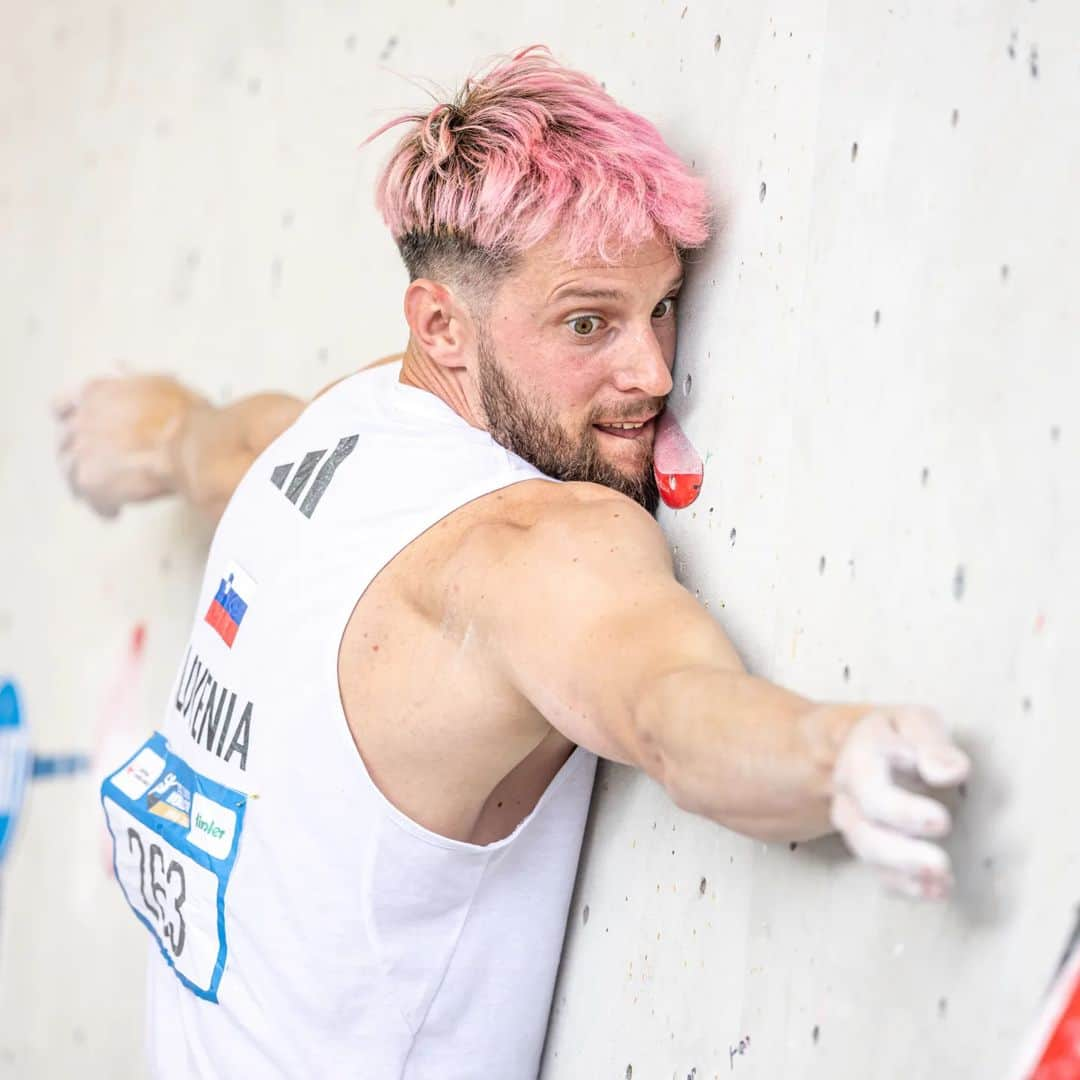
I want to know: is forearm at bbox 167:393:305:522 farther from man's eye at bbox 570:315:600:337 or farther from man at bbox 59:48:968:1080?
man's eye at bbox 570:315:600:337

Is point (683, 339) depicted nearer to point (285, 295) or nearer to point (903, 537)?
point (903, 537)

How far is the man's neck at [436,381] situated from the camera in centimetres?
114

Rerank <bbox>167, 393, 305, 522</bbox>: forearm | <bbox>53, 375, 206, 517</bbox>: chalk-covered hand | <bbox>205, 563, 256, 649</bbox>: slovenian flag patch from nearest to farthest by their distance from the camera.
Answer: <bbox>205, 563, 256, 649</bbox>: slovenian flag patch, <bbox>167, 393, 305, 522</bbox>: forearm, <bbox>53, 375, 206, 517</bbox>: chalk-covered hand

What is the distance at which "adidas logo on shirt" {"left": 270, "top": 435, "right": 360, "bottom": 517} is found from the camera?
115 centimetres

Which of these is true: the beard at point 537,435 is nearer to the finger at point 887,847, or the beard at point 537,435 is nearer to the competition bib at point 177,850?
the competition bib at point 177,850

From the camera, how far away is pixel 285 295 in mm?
1748

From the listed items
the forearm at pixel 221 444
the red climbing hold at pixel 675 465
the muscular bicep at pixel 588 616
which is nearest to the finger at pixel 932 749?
the muscular bicep at pixel 588 616

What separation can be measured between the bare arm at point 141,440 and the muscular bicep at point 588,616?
777mm

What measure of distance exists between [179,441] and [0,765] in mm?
579

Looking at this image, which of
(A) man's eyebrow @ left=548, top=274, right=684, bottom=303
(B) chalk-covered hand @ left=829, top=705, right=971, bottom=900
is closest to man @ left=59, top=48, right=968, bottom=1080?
(A) man's eyebrow @ left=548, top=274, right=684, bottom=303

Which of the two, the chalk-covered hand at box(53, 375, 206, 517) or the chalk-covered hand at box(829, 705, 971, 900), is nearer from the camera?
the chalk-covered hand at box(829, 705, 971, 900)

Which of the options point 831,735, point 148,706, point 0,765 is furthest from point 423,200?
point 0,765

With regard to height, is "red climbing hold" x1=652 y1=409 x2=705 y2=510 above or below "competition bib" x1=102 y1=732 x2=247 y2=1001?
above

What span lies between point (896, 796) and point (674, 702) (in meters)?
0.14
